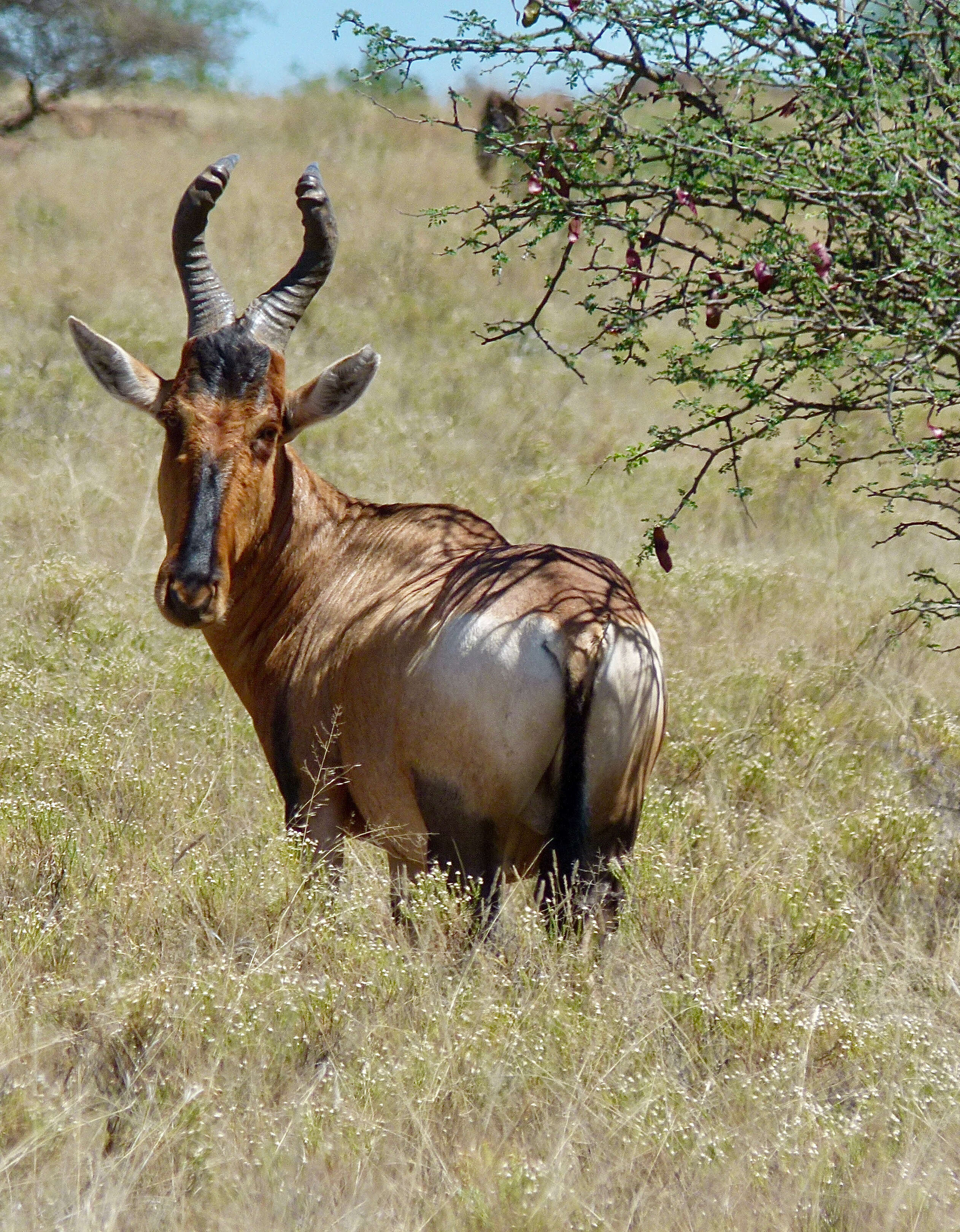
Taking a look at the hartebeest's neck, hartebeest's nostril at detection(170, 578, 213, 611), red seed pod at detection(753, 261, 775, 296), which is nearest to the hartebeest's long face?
hartebeest's nostril at detection(170, 578, 213, 611)

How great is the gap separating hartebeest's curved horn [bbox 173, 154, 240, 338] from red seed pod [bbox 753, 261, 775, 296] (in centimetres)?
194

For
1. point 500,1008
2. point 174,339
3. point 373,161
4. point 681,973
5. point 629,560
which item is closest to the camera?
point 500,1008

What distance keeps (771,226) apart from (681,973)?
250 cm

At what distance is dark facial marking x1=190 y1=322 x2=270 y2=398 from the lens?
452cm

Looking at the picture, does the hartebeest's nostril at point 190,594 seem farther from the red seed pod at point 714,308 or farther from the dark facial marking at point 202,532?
the red seed pod at point 714,308

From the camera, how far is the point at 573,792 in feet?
12.3

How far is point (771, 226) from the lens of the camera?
4.31 m

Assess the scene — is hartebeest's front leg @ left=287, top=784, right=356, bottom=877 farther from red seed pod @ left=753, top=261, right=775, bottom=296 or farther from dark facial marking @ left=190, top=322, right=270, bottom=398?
red seed pod @ left=753, top=261, right=775, bottom=296

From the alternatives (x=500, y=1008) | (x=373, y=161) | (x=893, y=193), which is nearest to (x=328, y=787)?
(x=500, y=1008)

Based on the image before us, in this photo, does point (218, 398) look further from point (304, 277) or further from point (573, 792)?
point (573, 792)

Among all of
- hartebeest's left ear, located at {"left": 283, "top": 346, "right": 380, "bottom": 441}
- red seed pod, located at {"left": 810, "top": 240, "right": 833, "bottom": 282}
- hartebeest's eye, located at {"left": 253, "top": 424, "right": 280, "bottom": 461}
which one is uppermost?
red seed pod, located at {"left": 810, "top": 240, "right": 833, "bottom": 282}

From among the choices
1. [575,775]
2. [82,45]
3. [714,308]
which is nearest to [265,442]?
[714,308]

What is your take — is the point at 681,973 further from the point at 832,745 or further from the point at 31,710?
the point at 31,710

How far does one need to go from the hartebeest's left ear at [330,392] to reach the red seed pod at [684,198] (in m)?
1.22
